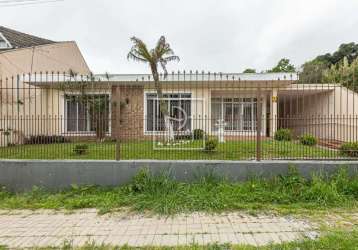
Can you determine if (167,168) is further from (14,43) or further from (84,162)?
(14,43)

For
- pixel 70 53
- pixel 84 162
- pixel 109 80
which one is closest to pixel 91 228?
pixel 84 162

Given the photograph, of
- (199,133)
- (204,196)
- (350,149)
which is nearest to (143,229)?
(204,196)

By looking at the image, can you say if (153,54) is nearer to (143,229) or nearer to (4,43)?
(143,229)

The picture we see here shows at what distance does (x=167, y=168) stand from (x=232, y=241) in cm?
245

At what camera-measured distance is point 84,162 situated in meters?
5.63

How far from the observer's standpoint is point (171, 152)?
6.61 meters

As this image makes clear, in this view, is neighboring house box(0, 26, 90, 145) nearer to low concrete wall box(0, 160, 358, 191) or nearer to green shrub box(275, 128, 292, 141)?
low concrete wall box(0, 160, 358, 191)

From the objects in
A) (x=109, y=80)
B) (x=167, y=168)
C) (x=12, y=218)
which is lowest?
(x=12, y=218)

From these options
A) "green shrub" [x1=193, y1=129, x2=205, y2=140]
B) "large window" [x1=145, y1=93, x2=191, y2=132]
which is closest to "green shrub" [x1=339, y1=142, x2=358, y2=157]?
"green shrub" [x1=193, y1=129, x2=205, y2=140]

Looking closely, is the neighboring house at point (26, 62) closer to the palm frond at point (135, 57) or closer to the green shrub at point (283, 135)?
the palm frond at point (135, 57)

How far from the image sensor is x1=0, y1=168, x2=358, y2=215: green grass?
185 inches

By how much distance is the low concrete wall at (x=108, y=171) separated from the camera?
554cm

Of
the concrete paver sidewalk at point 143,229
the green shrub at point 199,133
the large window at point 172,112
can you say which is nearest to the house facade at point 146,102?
the large window at point 172,112

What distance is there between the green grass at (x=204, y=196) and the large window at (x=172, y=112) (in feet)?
6.45
